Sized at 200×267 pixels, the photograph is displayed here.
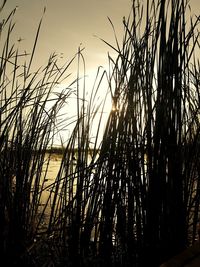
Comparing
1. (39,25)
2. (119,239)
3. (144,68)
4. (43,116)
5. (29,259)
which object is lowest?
(29,259)

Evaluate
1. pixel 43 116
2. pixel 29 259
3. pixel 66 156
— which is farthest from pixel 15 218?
pixel 43 116

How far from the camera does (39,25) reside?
115 cm

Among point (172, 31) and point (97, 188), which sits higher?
point (172, 31)

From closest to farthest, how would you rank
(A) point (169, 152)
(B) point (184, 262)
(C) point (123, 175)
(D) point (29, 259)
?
1. (B) point (184, 262)
2. (A) point (169, 152)
3. (C) point (123, 175)
4. (D) point (29, 259)

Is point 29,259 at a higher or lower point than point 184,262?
lower

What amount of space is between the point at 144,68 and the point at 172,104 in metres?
0.16

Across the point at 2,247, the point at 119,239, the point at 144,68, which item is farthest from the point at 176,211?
the point at 2,247

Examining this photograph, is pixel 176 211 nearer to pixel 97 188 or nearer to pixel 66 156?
pixel 97 188

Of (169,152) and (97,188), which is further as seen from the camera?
(97,188)

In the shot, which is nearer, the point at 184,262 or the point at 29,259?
the point at 184,262

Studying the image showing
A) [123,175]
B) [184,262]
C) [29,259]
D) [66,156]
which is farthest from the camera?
[66,156]

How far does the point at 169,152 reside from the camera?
99 cm

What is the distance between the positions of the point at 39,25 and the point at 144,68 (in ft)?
1.25

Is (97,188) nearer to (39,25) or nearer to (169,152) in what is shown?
(169,152)
